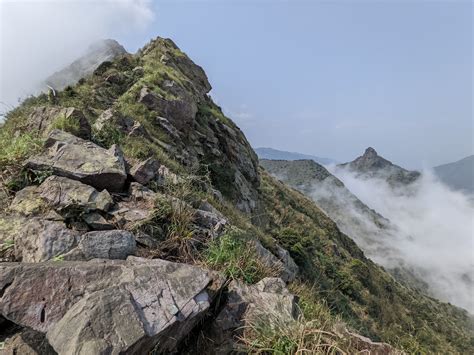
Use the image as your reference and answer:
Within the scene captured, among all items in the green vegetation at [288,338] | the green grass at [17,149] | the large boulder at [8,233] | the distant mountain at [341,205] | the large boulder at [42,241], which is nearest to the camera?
the green vegetation at [288,338]

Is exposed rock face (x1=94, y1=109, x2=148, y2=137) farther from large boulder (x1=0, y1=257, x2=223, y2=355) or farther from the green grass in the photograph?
large boulder (x1=0, y1=257, x2=223, y2=355)

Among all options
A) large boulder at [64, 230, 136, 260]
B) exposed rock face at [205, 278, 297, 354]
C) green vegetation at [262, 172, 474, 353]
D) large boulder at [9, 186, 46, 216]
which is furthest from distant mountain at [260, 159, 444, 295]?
large boulder at [64, 230, 136, 260]

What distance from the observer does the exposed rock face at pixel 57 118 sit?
824 cm

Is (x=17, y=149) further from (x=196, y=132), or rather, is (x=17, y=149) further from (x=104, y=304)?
(x=196, y=132)

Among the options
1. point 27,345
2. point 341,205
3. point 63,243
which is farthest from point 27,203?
point 341,205

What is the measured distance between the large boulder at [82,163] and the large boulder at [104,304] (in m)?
2.53

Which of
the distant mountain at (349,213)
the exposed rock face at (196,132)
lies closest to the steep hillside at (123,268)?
the exposed rock face at (196,132)

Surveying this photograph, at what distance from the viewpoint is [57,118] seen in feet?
26.7

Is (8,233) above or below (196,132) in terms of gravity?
below

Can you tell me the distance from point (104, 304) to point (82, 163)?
3.94 metres

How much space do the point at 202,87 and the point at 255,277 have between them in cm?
2808

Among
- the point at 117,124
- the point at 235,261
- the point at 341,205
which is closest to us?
the point at 235,261

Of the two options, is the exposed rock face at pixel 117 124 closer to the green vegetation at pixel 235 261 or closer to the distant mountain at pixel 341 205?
the green vegetation at pixel 235 261

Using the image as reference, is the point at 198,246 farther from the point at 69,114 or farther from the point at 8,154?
the point at 69,114
